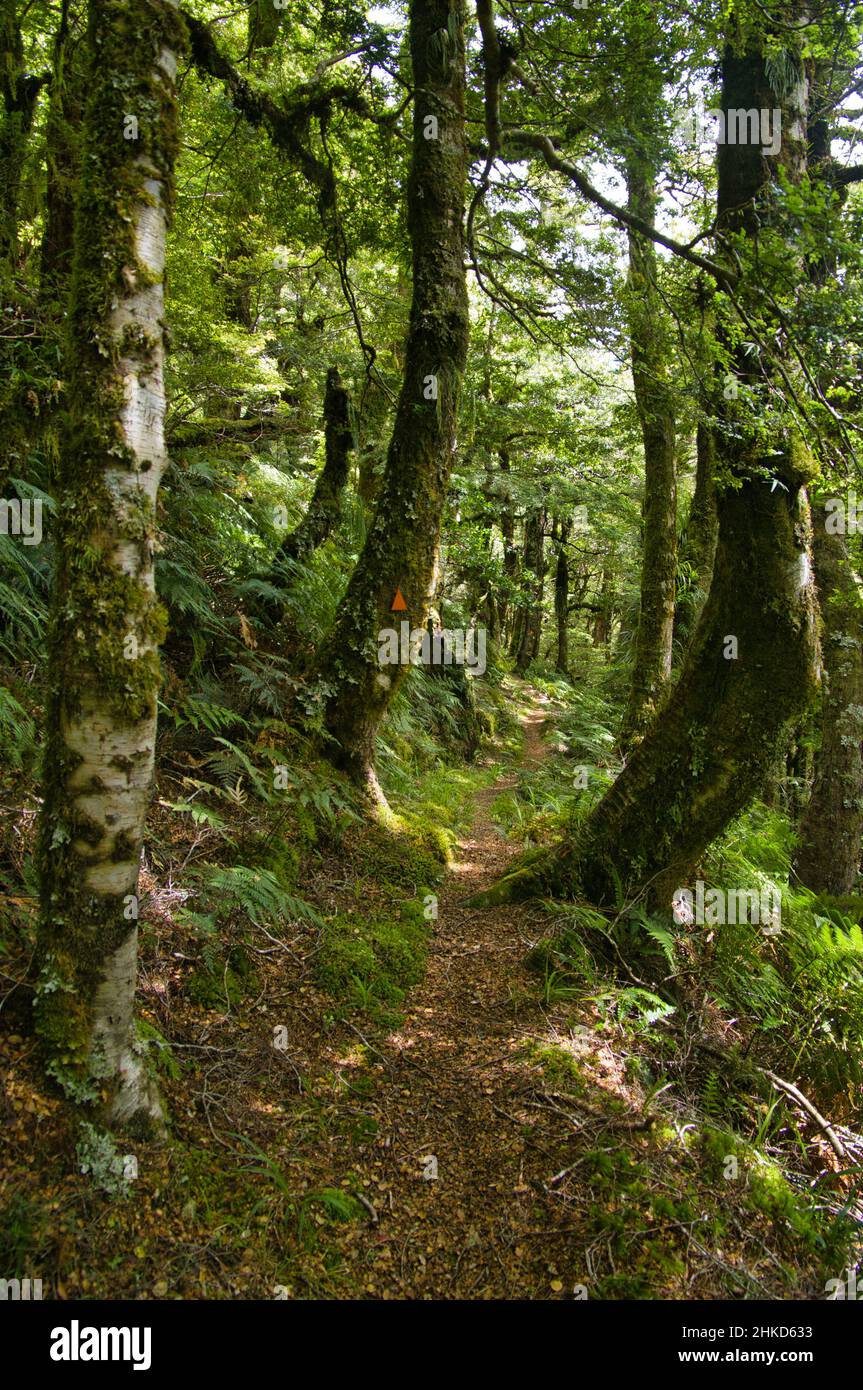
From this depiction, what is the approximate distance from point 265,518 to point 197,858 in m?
4.50

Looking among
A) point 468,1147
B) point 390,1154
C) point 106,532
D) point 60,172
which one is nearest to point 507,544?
point 60,172

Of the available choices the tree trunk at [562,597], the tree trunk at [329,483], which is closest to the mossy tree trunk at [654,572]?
the tree trunk at [329,483]

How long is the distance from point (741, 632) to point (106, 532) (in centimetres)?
368

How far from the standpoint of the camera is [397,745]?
29.1 ft

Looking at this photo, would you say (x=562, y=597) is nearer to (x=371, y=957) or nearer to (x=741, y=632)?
(x=741, y=632)

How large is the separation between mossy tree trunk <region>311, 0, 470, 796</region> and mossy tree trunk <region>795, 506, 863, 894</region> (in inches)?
164

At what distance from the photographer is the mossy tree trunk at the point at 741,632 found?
13.1 ft

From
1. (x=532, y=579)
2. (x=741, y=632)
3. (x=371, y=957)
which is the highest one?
(x=532, y=579)

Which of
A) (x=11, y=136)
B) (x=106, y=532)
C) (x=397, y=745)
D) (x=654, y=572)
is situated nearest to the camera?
(x=106, y=532)

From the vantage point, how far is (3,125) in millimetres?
4441

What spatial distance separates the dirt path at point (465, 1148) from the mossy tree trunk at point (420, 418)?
2.26 m

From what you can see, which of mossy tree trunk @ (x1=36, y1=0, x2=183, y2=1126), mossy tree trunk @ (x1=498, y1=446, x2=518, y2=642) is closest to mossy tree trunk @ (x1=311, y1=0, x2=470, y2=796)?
mossy tree trunk @ (x1=36, y1=0, x2=183, y2=1126)

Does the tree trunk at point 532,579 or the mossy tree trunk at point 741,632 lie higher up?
the tree trunk at point 532,579

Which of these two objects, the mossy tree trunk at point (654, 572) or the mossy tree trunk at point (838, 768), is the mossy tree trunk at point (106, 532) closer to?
the mossy tree trunk at point (838, 768)
